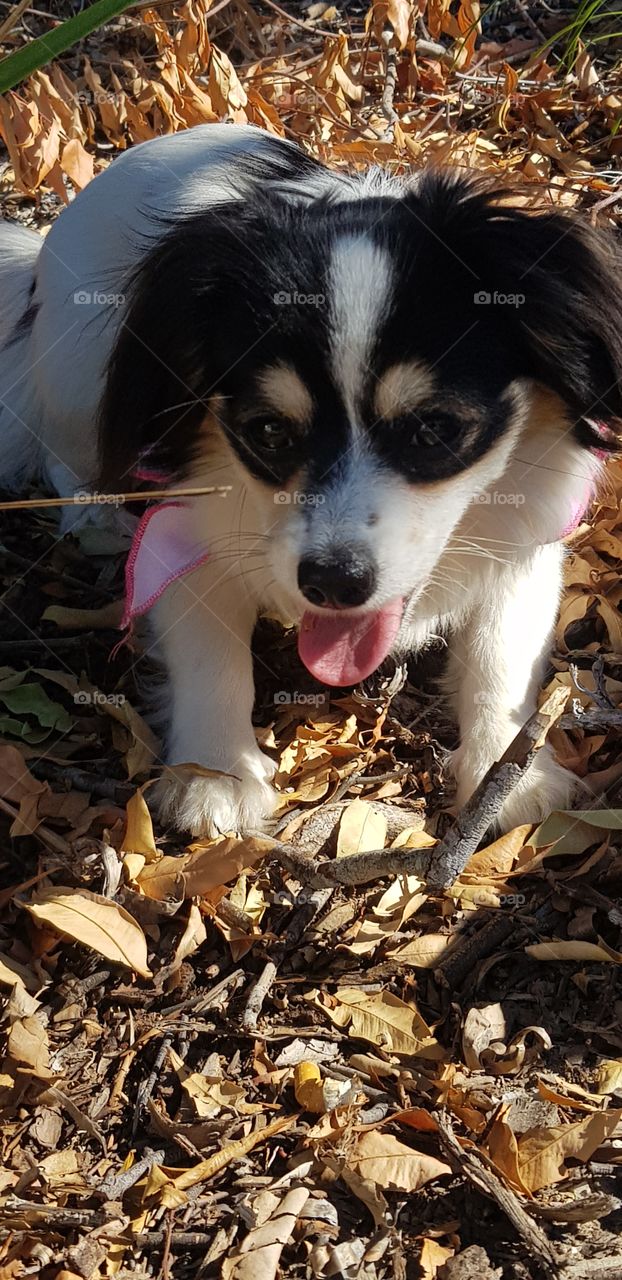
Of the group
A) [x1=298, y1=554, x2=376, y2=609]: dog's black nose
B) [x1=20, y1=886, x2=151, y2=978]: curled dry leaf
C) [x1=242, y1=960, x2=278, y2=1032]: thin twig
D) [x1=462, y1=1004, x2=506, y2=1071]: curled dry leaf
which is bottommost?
[x1=462, y1=1004, x2=506, y2=1071]: curled dry leaf

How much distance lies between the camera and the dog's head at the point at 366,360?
2066 millimetres

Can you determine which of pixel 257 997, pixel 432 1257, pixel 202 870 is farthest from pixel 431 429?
pixel 432 1257

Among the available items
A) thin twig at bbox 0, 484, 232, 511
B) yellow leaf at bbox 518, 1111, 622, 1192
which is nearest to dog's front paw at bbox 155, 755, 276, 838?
thin twig at bbox 0, 484, 232, 511

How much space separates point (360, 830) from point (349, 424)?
79cm

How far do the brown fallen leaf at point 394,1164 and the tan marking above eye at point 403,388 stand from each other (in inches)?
44.6

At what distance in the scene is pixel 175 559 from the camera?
2500 mm

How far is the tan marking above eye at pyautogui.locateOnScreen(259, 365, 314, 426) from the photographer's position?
2102 millimetres

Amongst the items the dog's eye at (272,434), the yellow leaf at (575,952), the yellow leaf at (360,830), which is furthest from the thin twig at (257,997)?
the dog's eye at (272,434)

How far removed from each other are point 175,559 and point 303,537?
51 centimetres

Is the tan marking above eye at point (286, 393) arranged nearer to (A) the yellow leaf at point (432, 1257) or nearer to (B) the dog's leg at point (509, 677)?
(B) the dog's leg at point (509, 677)

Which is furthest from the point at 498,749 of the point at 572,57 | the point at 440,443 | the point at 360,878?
the point at 572,57

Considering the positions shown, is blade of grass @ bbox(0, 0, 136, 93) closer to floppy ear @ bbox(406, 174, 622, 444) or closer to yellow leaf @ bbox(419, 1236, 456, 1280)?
floppy ear @ bbox(406, 174, 622, 444)

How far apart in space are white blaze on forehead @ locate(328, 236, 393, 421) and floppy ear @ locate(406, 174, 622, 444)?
0.52 feet

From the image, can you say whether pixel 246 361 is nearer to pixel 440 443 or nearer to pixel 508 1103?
pixel 440 443
